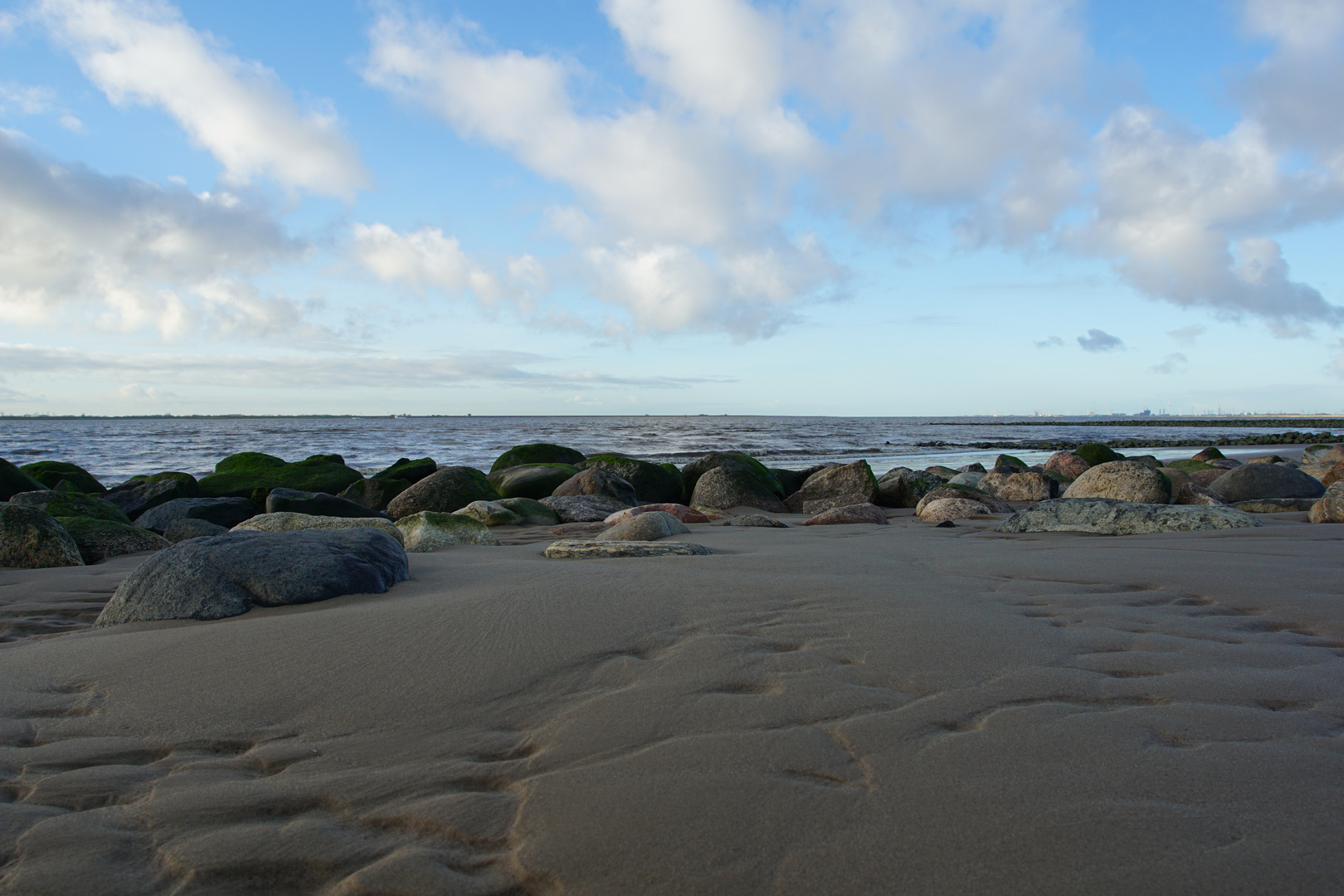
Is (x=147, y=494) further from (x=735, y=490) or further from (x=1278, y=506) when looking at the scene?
(x=1278, y=506)

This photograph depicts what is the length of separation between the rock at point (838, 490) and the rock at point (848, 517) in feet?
7.40

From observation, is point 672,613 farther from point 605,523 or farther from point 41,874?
point 605,523

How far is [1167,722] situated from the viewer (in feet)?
5.42

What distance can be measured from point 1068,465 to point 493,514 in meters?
10.1

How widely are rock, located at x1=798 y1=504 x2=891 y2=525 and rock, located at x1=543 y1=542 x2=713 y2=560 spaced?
2514 mm

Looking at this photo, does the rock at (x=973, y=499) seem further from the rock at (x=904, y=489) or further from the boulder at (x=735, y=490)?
the boulder at (x=735, y=490)

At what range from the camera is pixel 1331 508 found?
549cm

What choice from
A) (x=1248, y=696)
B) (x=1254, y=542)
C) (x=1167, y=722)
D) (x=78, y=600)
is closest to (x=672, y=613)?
(x=1167, y=722)

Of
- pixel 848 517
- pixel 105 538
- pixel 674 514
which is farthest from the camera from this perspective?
pixel 674 514

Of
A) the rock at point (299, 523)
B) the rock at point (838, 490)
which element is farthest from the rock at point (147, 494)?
the rock at point (838, 490)

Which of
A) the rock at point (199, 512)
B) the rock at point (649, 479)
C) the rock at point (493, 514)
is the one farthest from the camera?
the rock at point (649, 479)

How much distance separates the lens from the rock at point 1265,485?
905 centimetres

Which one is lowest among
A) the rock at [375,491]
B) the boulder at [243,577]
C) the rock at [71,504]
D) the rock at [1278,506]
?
the rock at [375,491]

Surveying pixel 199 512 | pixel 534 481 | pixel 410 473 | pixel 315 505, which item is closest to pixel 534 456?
pixel 534 481
